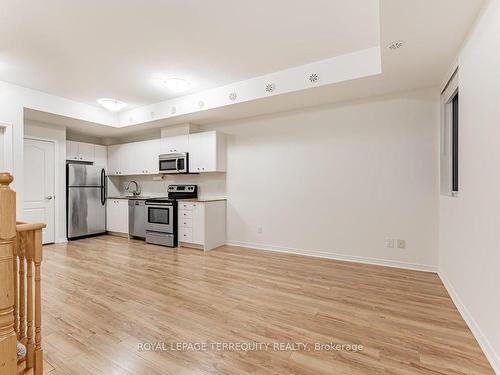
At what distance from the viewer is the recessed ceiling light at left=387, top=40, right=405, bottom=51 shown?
2414mm

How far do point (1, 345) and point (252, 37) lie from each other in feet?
10.2

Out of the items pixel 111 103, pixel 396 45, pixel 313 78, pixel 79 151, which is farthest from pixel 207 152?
pixel 396 45

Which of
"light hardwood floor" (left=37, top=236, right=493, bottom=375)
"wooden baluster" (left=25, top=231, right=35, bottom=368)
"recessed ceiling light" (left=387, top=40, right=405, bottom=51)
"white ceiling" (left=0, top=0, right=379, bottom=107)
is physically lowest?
"light hardwood floor" (left=37, top=236, right=493, bottom=375)

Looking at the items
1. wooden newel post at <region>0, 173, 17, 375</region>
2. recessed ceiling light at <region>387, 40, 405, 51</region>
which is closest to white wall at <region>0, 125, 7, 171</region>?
wooden newel post at <region>0, 173, 17, 375</region>

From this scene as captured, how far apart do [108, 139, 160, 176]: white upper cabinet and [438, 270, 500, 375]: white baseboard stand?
17.3ft

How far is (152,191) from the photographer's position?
20.4ft

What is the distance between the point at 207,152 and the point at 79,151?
323 cm

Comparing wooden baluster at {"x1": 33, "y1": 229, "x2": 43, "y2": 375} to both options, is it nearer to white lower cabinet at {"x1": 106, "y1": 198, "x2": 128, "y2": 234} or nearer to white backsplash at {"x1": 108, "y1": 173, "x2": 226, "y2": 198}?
white backsplash at {"x1": 108, "y1": 173, "x2": 226, "y2": 198}

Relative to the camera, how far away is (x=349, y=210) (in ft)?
13.1

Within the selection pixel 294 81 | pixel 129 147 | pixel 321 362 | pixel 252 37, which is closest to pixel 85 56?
pixel 252 37

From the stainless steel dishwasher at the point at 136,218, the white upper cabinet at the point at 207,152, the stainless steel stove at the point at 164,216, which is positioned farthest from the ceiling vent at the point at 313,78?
the stainless steel dishwasher at the point at 136,218

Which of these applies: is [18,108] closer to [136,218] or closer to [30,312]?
[136,218]

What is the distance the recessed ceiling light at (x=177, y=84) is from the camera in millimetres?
3818

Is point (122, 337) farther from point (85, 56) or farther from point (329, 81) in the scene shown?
point (329, 81)
